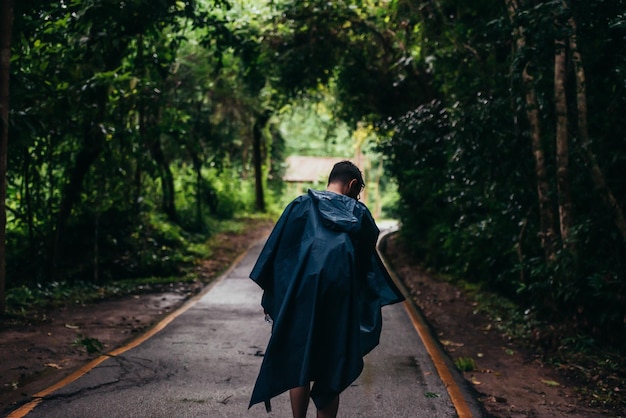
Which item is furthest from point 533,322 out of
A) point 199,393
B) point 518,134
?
point 199,393

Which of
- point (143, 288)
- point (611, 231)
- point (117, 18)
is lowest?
point (143, 288)

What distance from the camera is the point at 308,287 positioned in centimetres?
394

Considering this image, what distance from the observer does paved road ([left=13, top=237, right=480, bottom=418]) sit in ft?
17.0

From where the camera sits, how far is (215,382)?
6039 mm

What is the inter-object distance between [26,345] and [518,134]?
262 inches

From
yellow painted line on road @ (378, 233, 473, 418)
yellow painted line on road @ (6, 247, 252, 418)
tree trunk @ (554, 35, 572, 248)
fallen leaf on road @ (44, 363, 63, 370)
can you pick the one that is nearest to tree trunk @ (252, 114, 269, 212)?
yellow painted line on road @ (6, 247, 252, 418)

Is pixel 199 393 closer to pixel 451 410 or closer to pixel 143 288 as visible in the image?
pixel 451 410

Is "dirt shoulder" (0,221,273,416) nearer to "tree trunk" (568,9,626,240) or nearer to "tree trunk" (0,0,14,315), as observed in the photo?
"tree trunk" (0,0,14,315)

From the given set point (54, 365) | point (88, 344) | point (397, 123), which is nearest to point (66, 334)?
point (88, 344)

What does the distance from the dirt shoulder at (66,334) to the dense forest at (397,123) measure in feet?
4.06

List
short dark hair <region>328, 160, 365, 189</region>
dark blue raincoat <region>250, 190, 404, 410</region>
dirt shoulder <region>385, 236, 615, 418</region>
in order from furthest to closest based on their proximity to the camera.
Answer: dirt shoulder <region>385, 236, 615, 418</region> → short dark hair <region>328, 160, 365, 189</region> → dark blue raincoat <region>250, 190, 404, 410</region>

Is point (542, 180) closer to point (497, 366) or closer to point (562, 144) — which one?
point (562, 144)

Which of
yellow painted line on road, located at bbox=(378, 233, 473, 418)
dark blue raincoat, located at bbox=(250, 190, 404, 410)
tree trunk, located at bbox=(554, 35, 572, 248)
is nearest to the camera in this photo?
dark blue raincoat, located at bbox=(250, 190, 404, 410)

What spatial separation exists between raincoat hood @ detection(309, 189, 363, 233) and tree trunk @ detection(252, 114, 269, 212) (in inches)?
985
